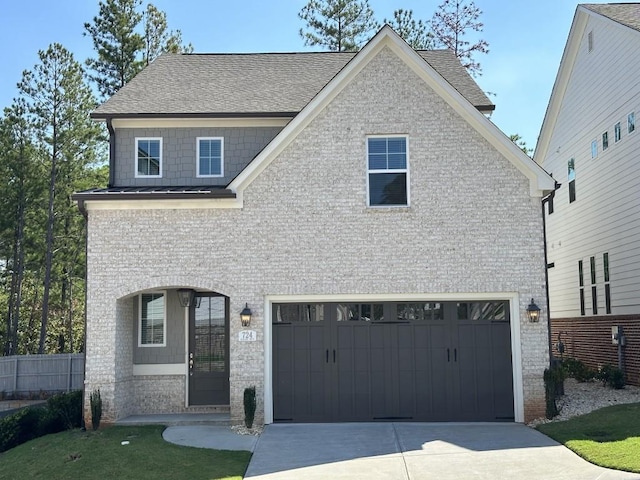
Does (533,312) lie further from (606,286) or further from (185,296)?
(185,296)

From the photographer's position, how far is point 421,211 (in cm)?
1481

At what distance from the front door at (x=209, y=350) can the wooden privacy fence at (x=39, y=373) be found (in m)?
9.82

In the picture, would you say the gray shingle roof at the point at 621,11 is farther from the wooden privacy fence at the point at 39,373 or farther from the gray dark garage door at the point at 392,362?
the wooden privacy fence at the point at 39,373

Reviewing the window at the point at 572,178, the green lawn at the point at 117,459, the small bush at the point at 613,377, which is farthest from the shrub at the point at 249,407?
the window at the point at 572,178

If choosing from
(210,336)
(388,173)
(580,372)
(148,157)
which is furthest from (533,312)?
(148,157)

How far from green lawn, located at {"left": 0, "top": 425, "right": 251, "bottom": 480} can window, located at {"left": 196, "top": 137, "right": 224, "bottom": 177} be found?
596 cm

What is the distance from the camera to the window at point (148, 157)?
55.1 ft

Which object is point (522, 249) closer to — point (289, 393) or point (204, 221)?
point (289, 393)

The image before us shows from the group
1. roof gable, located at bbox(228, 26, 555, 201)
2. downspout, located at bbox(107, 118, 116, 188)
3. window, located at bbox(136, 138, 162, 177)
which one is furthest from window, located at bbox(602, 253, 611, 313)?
downspout, located at bbox(107, 118, 116, 188)

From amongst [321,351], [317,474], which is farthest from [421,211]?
[317,474]

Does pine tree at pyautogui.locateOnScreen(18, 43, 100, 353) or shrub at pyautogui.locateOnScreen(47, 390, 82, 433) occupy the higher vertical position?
pine tree at pyautogui.locateOnScreen(18, 43, 100, 353)

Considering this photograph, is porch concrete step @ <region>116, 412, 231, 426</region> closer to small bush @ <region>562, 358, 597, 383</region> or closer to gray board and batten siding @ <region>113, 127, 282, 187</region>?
gray board and batten siding @ <region>113, 127, 282, 187</region>

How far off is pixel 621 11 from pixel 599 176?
457 centimetres

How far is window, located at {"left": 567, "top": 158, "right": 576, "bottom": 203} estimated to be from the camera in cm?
2283
